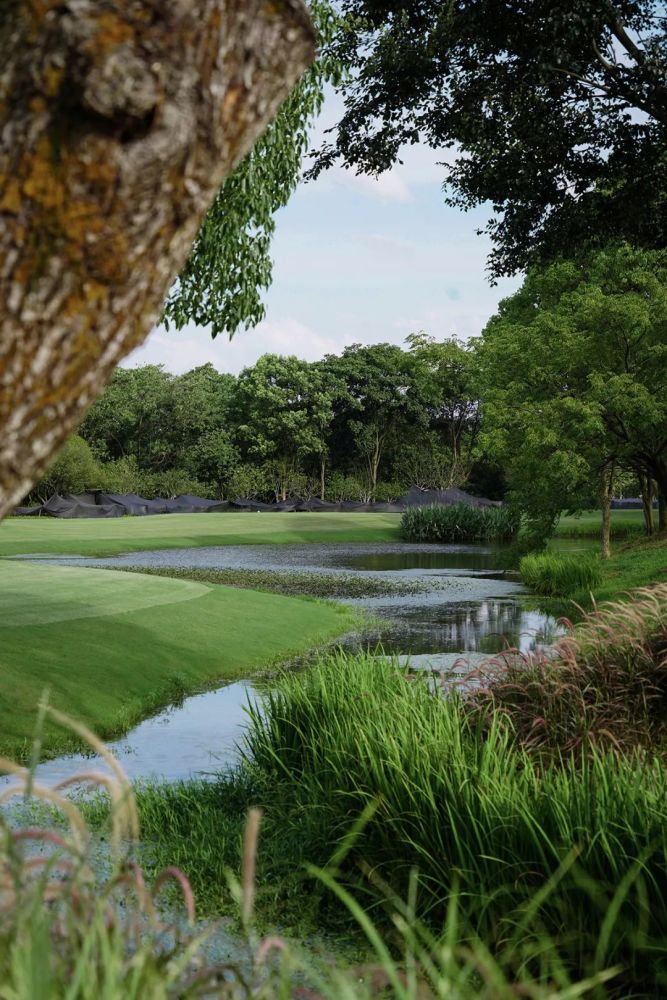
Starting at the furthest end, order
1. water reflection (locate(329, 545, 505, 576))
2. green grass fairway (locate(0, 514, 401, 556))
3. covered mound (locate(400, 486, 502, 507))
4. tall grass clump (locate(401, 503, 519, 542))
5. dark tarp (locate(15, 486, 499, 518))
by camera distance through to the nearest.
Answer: covered mound (locate(400, 486, 502, 507))
dark tarp (locate(15, 486, 499, 518))
tall grass clump (locate(401, 503, 519, 542))
green grass fairway (locate(0, 514, 401, 556))
water reflection (locate(329, 545, 505, 576))

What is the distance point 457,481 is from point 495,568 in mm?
44506

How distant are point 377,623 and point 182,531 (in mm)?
30382

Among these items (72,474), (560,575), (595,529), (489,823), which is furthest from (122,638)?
(72,474)

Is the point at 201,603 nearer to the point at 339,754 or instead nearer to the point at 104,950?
the point at 339,754

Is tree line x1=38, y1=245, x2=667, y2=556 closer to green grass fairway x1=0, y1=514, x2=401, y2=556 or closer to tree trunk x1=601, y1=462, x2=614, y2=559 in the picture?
green grass fairway x1=0, y1=514, x2=401, y2=556

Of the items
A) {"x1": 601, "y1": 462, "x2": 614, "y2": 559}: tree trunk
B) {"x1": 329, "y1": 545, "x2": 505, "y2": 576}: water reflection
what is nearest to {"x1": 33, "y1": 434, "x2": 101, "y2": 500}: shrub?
{"x1": 329, "y1": 545, "x2": 505, "y2": 576}: water reflection

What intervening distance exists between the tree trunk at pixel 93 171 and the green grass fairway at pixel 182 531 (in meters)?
34.3

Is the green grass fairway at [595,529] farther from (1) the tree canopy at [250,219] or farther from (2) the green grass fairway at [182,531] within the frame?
(1) the tree canopy at [250,219]

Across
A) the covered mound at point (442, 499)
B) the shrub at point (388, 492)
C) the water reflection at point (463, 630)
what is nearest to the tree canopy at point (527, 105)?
the water reflection at point (463, 630)

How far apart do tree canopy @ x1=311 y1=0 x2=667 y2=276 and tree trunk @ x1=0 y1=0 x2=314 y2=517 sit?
Answer: 478 inches

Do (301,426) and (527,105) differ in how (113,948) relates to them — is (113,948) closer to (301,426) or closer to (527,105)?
(527,105)

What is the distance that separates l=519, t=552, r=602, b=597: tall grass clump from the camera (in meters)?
23.4

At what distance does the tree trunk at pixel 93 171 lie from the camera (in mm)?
2285

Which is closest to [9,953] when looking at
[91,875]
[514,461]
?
[91,875]
